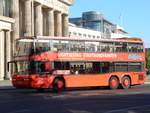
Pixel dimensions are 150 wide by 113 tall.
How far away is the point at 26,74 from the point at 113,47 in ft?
24.2

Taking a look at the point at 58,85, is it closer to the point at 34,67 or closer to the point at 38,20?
the point at 34,67

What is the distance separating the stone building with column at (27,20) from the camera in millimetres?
64769

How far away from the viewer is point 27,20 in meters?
71.8

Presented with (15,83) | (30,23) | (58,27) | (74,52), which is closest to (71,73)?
(74,52)

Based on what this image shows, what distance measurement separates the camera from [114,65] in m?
36.6

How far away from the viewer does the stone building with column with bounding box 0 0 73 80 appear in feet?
212

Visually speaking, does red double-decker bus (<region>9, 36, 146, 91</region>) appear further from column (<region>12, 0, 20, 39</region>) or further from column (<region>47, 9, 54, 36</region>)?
column (<region>47, 9, 54, 36</region>)

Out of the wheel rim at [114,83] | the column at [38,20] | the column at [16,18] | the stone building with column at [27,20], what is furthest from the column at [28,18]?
the wheel rim at [114,83]

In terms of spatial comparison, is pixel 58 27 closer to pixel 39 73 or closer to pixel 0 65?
pixel 0 65

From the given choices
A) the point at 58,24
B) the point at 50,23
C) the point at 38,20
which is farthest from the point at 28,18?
the point at 58,24

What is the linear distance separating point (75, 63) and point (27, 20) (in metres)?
38.7

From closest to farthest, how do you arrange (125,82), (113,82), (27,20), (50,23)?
(113,82) → (125,82) → (27,20) → (50,23)

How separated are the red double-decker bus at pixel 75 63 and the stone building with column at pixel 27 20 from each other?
71.9 ft

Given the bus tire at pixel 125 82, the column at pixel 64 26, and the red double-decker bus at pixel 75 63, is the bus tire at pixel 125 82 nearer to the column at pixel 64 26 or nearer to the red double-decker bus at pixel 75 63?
the red double-decker bus at pixel 75 63
